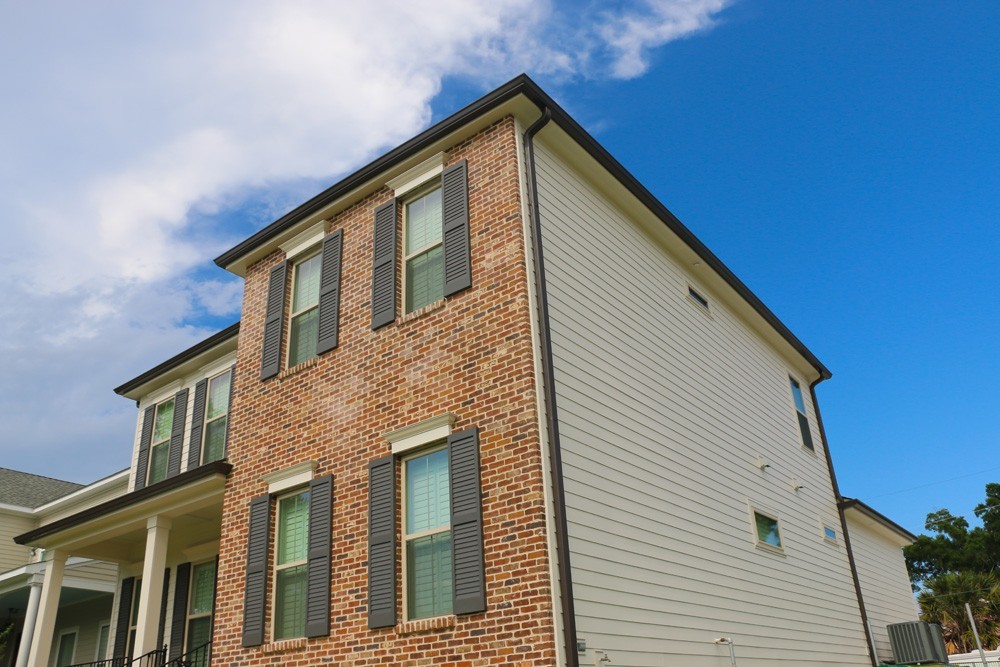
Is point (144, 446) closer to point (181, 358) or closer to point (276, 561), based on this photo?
point (181, 358)

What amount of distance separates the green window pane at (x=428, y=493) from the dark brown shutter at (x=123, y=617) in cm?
917

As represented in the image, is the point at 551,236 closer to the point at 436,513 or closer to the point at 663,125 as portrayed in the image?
the point at 436,513

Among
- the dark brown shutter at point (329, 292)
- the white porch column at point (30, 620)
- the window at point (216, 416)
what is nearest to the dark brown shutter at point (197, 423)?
the window at point (216, 416)

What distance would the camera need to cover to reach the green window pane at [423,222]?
992 centimetres

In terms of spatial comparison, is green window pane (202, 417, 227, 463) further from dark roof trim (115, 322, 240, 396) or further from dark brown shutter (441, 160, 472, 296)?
dark brown shutter (441, 160, 472, 296)

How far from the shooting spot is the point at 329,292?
10.8 meters

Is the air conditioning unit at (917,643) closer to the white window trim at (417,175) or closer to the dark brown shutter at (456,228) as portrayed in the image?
the dark brown shutter at (456,228)

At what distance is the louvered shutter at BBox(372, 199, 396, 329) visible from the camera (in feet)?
32.3

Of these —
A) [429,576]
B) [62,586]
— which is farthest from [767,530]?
[62,586]

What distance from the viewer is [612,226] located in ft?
36.2

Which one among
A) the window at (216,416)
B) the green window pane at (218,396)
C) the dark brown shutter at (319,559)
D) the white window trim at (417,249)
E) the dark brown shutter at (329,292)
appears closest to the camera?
the dark brown shutter at (319,559)

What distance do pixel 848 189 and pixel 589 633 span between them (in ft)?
84.4

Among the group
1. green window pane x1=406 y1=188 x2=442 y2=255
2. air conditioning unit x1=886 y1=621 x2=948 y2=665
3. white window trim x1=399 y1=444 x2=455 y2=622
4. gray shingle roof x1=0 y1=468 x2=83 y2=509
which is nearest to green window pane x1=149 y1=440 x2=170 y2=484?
green window pane x1=406 y1=188 x2=442 y2=255

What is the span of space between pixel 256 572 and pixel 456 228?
4.91m
